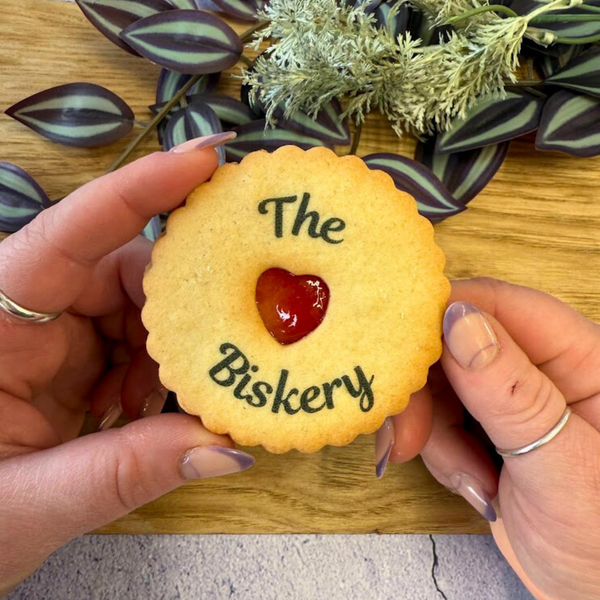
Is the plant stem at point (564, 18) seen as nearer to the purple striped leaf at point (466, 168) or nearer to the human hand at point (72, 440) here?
the purple striped leaf at point (466, 168)

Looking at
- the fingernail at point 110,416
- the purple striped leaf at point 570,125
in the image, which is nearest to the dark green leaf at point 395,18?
the purple striped leaf at point 570,125

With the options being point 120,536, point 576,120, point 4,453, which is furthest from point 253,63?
point 120,536

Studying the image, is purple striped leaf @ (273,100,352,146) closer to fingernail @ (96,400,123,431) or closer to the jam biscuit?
the jam biscuit

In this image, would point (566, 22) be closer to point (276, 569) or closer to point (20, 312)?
point (20, 312)

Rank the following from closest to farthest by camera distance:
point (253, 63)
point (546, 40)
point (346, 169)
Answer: point (346, 169) → point (546, 40) → point (253, 63)

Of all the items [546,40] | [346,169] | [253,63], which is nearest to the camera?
[346,169]

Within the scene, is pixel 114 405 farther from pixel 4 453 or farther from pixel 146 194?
pixel 146 194
